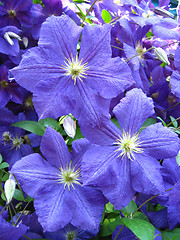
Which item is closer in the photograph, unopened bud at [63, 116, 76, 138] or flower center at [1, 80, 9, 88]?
unopened bud at [63, 116, 76, 138]

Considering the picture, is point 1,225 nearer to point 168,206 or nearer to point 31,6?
point 168,206

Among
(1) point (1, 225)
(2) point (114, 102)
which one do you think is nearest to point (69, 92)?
(2) point (114, 102)

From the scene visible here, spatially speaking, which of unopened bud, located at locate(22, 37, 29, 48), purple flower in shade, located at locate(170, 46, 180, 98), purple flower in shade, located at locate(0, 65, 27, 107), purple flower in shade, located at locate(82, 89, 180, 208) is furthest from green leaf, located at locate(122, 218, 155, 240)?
unopened bud, located at locate(22, 37, 29, 48)

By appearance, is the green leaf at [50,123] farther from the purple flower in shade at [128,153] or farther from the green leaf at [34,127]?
the purple flower in shade at [128,153]

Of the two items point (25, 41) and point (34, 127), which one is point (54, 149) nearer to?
point (34, 127)

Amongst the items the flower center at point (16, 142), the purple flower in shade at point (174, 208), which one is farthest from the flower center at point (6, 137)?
the purple flower in shade at point (174, 208)

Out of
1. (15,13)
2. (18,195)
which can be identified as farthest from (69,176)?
(15,13)

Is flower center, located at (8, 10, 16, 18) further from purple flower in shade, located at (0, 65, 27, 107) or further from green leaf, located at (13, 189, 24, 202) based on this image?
green leaf, located at (13, 189, 24, 202)

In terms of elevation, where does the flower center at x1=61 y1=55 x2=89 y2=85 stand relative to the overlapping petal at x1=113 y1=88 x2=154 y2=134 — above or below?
above
